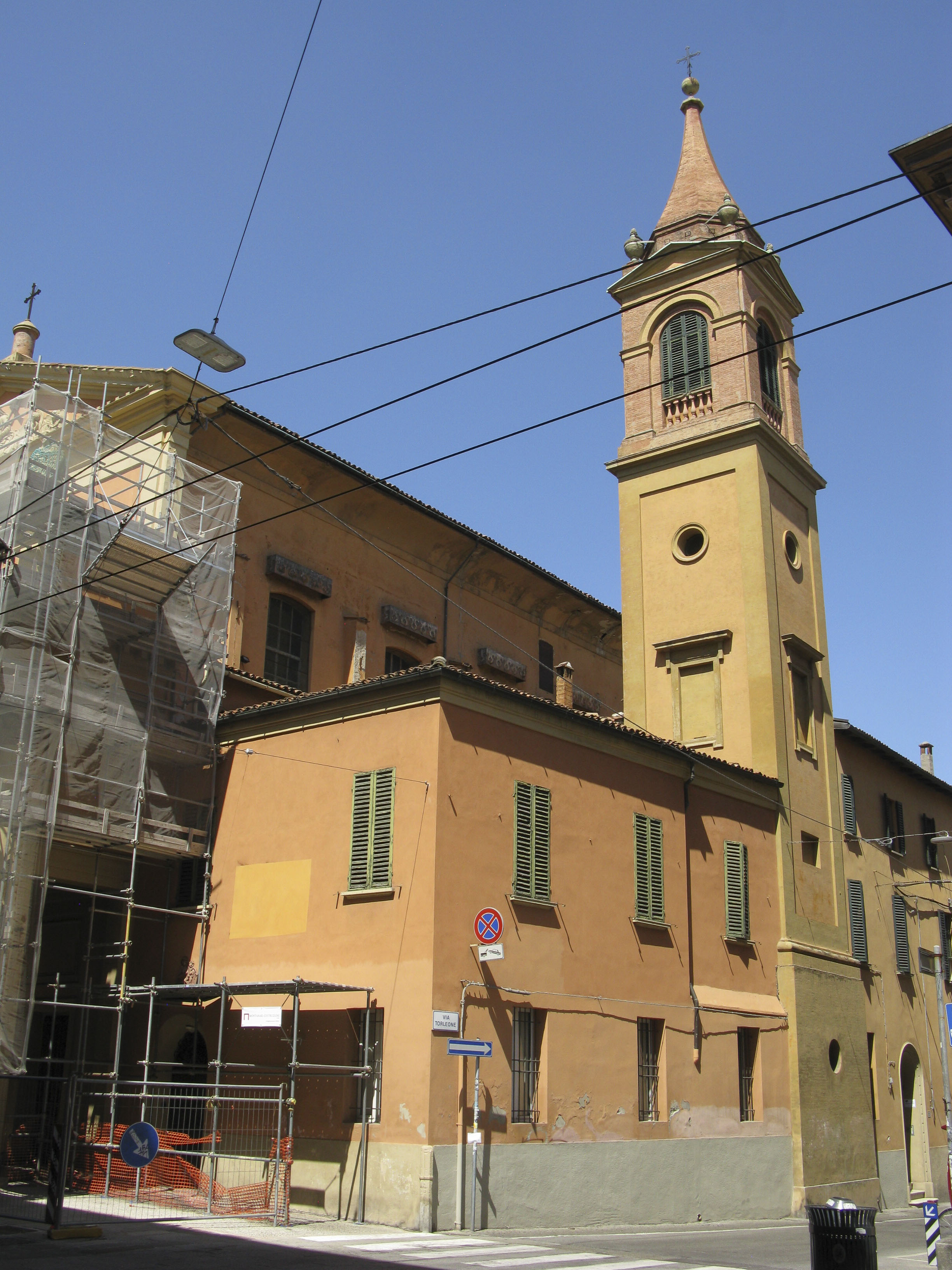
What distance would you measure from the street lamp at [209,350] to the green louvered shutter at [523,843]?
23.5 feet

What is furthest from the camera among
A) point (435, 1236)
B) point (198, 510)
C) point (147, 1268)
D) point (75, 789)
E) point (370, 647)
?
point (370, 647)

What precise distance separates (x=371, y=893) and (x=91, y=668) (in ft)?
18.6

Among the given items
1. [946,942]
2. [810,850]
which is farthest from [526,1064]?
[946,942]

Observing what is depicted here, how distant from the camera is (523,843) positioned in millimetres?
17266

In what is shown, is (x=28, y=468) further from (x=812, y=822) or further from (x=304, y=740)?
(x=812, y=822)

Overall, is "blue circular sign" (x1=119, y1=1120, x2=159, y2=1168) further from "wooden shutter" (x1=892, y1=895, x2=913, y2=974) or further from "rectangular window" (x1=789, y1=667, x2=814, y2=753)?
"wooden shutter" (x1=892, y1=895, x2=913, y2=974)

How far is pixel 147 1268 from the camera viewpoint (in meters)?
10.6

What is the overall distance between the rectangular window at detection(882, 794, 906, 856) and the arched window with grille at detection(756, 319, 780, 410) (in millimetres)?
10266

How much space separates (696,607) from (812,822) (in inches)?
198

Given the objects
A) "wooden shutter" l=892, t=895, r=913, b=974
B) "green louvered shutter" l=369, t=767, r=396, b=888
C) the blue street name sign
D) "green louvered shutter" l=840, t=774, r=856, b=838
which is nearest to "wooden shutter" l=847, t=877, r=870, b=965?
"green louvered shutter" l=840, t=774, r=856, b=838

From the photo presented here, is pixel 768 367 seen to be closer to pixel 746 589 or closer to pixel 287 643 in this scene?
pixel 746 589

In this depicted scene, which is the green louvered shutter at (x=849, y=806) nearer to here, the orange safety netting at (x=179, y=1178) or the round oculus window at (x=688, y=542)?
the round oculus window at (x=688, y=542)

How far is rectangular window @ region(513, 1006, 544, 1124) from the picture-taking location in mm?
16219

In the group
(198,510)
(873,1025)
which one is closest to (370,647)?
(198,510)
